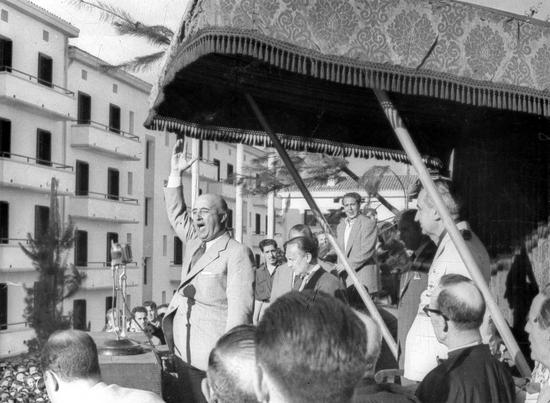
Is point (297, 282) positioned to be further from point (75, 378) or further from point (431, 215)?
point (75, 378)

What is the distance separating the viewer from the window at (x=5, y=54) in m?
31.1

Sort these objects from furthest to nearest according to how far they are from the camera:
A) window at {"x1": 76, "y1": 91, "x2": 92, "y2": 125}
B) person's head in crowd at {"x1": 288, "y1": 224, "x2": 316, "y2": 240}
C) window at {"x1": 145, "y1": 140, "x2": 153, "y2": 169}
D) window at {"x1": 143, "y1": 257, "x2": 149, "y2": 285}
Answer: window at {"x1": 145, "y1": 140, "x2": 153, "y2": 169}
window at {"x1": 143, "y1": 257, "x2": 149, "y2": 285}
window at {"x1": 76, "y1": 91, "x2": 92, "y2": 125}
person's head in crowd at {"x1": 288, "y1": 224, "x2": 316, "y2": 240}

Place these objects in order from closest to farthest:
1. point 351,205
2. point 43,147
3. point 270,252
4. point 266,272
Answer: point 351,205, point 266,272, point 270,252, point 43,147

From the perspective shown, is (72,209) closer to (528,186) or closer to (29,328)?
(29,328)

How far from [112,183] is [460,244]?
3794cm

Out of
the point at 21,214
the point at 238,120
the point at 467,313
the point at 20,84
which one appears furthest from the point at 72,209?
the point at 467,313

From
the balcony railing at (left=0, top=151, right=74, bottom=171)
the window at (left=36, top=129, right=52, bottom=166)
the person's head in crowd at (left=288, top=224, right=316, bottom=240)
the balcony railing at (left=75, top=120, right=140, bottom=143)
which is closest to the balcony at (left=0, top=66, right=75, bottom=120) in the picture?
the window at (left=36, top=129, right=52, bottom=166)

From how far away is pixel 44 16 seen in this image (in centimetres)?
3294

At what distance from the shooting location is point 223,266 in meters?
4.86

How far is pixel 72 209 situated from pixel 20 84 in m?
7.11

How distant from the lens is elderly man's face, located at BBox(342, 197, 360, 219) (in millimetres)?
7969

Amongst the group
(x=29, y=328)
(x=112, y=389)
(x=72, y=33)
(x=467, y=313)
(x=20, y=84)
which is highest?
(x=72, y=33)

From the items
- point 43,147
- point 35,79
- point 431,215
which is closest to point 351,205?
point 431,215

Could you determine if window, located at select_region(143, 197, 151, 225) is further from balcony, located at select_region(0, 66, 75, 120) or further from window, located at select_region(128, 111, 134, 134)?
balcony, located at select_region(0, 66, 75, 120)
